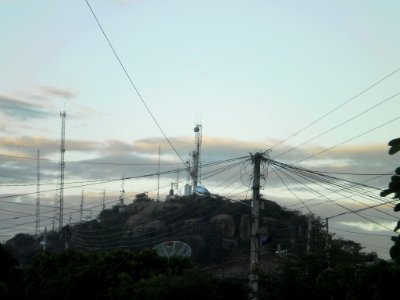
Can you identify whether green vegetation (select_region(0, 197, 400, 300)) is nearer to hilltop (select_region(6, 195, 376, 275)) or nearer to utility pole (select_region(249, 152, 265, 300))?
utility pole (select_region(249, 152, 265, 300))

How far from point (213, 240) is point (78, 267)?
47.2 m

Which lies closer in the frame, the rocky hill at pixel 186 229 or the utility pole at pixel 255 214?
the utility pole at pixel 255 214

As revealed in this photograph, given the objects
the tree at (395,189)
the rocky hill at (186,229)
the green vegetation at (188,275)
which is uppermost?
the tree at (395,189)

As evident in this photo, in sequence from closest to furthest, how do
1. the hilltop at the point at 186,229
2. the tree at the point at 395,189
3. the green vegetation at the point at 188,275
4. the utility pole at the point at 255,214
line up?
the tree at the point at 395,189, the green vegetation at the point at 188,275, the utility pole at the point at 255,214, the hilltop at the point at 186,229

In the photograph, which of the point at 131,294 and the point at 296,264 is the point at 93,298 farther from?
the point at 296,264

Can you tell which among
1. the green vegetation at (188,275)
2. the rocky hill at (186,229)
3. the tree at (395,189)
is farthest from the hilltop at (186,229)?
the tree at (395,189)

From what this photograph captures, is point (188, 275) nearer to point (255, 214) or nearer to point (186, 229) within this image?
point (255, 214)

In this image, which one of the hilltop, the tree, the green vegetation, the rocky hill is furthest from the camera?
the rocky hill

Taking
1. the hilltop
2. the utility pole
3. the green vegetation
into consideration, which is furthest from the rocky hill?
the utility pole

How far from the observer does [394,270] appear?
1441 centimetres

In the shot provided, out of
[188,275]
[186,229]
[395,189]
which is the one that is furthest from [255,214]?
[186,229]

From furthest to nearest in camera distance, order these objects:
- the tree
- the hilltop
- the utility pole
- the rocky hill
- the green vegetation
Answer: the rocky hill
the hilltop
the utility pole
the green vegetation
the tree

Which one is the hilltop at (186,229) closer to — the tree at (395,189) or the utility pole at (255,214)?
the utility pole at (255,214)

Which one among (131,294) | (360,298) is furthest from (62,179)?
(360,298)
